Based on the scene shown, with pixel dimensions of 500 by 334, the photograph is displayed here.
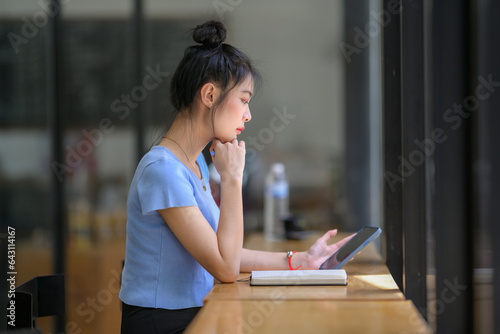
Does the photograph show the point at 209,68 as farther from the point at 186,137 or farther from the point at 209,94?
the point at 186,137

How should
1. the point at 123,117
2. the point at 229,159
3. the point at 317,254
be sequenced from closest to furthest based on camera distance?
the point at 229,159, the point at 317,254, the point at 123,117

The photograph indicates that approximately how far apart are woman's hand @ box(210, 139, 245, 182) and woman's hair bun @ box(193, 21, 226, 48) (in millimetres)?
314

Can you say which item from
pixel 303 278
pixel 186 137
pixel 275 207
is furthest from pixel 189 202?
pixel 275 207

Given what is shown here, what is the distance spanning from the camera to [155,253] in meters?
1.69

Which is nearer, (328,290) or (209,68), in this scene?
(328,290)

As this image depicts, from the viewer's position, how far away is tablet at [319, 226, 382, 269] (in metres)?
1.77

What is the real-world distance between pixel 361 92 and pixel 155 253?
3.45 meters

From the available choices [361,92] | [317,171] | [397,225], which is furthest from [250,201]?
[397,225]

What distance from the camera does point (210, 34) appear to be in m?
1.82

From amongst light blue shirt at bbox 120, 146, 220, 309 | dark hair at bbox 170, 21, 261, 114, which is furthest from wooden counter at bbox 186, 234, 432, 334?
dark hair at bbox 170, 21, 261, 114

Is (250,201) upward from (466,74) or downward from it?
downward

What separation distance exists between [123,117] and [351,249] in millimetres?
2980

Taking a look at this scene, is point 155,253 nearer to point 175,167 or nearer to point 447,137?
point 175,167

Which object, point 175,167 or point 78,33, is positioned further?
point 78,33
